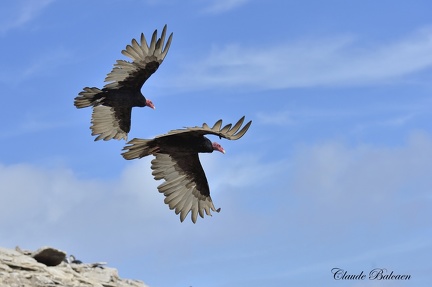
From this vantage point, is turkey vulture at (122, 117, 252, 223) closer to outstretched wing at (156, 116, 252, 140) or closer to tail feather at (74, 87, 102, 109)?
outstretched wing at (156, 116, 252, 140)

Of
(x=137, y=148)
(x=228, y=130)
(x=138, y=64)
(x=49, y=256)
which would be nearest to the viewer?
(x=228, y=130)

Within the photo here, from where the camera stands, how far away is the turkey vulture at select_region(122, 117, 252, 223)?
18.1m

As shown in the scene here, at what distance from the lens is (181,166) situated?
19.3 m

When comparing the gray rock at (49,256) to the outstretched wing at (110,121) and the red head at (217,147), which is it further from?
the red head at (217,147)

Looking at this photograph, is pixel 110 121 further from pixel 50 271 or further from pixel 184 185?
pixel 50 271

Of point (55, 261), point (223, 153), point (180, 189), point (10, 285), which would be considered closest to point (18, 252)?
point (55, 261)

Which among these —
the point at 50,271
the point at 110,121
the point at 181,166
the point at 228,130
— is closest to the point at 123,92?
the point at 110,121

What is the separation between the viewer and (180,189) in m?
19.5

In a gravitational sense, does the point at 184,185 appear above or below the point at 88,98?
below

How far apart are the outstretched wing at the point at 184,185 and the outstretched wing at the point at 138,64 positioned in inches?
141

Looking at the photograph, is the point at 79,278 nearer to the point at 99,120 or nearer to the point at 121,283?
the point at 121,283

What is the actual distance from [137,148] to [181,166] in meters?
1.39

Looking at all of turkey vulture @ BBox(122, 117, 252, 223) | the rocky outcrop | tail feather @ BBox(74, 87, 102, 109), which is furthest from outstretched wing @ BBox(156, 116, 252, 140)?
tail feather @ BBox(74, 87, 102, 109)

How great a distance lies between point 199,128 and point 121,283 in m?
5.38
